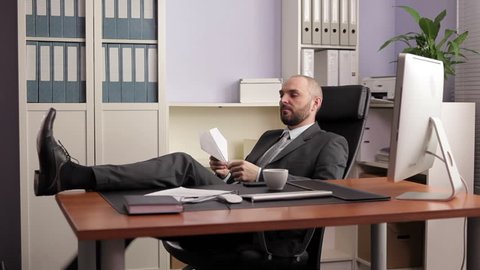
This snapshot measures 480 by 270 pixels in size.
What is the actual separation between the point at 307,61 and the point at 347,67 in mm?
263

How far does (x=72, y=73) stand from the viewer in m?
3.52

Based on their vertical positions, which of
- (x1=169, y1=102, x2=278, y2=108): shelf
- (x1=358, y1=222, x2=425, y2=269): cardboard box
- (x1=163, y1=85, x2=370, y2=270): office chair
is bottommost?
(x1=358, y1=222, x2=425, y2=269): cardboard box

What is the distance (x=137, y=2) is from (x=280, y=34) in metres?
1.03

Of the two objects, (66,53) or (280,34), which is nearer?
(66,53)

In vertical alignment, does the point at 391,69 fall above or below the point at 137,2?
below

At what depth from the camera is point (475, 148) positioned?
354 centimetres

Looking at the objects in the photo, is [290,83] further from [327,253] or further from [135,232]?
[135,232]

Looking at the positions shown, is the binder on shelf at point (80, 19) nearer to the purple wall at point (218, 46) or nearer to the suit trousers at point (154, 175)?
the purple wall at point (218, 46)

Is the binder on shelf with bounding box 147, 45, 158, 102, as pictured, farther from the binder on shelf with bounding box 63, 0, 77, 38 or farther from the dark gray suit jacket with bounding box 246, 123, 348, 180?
the dark gray suit jacket with bounding box 246, 123, 348, 180

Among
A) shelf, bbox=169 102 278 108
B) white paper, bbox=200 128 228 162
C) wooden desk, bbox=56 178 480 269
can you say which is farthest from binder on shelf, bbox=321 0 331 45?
wooden desk, bbox=56 178 480 269

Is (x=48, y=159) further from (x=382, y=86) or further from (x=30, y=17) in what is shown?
(x=382, y=86)

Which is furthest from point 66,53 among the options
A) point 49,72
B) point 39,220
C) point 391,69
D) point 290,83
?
point 391,69

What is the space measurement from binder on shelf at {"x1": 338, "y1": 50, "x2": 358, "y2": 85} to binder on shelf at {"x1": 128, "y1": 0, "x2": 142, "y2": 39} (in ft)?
4.09

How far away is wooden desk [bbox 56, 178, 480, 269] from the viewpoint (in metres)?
1.43
